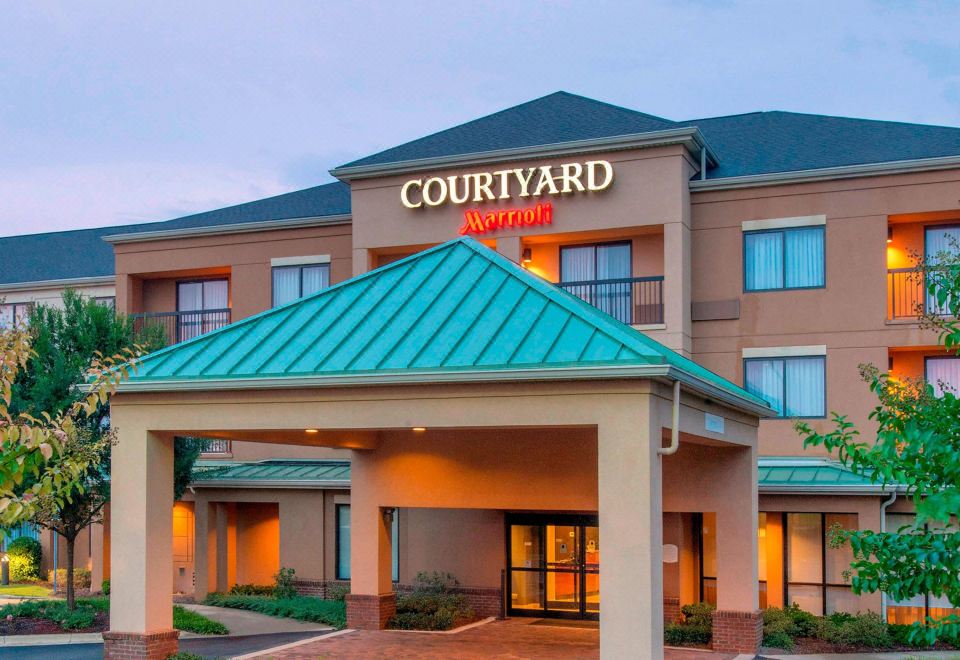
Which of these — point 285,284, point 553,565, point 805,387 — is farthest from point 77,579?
point 805,387

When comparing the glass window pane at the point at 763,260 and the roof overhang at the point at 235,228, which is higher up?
the roof overhang at the point at 235,228

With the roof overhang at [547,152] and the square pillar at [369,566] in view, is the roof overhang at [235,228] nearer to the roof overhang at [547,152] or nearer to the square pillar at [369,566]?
the roof overhang at [547,152]

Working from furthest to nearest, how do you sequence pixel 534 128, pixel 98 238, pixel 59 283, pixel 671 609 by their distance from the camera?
pixel 98 238
pixel 59 283
pixel 534 128
pixel 671 609

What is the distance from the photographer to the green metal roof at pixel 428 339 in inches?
590

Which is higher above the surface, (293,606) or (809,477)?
(809,477)

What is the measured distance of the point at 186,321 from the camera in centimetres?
3466

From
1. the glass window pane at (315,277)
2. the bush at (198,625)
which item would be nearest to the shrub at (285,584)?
the bush at (198,625)

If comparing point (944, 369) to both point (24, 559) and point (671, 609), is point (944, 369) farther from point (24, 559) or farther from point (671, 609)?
point (24, 559)

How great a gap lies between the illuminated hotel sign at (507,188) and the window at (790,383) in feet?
18.8

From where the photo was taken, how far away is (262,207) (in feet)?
115

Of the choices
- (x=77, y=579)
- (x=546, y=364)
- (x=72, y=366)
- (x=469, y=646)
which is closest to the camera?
→ (x=546, y=364)

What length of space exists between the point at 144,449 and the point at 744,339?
1563cm

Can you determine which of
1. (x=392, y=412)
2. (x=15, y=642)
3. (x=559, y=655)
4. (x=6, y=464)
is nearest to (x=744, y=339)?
(x=559, y=655)

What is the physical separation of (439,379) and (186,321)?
69.4 ft
